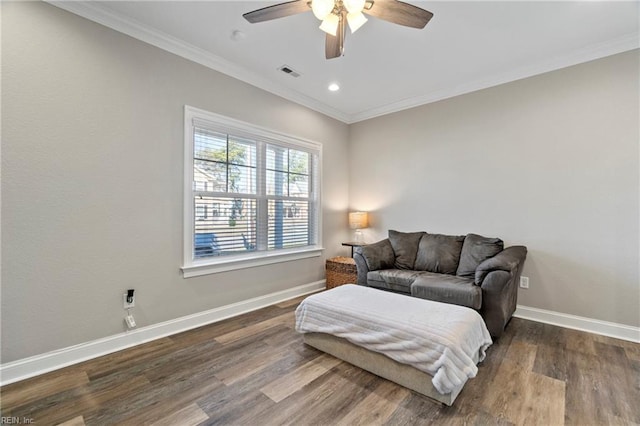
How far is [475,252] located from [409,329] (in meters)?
1.74

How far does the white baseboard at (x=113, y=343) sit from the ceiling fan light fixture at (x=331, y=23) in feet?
9.41

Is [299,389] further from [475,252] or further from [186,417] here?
[475,252]

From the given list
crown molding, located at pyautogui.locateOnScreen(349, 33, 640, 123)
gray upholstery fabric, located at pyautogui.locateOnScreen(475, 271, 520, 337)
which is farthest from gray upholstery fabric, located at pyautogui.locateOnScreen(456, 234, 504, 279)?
crown molding, located at pyautogui.locateOnScreen(349, 33, 640, 123)

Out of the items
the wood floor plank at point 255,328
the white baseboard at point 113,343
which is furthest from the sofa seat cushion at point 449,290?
the white baseboard at point 113,343

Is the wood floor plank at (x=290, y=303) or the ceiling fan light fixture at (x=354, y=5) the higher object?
the ceiling fan light fixture at (x=354, y=5)

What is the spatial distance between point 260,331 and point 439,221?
2716 millimetres

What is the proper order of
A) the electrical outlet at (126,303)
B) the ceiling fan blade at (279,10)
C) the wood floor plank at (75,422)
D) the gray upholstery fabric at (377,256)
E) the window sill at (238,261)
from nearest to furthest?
the wood floor plank at (75,422)
the ceiling fan blade at (279,10)
the electrical outlet at (126,303)
the window sill at (238,261)
the gray upholstery fabric at (377,256)

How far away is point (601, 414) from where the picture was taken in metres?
1.69

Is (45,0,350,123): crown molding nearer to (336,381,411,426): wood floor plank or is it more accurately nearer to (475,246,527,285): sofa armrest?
(475,246,527,285): sofa armrest

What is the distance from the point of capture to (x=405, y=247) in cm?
378

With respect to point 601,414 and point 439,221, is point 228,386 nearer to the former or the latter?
point 601,414

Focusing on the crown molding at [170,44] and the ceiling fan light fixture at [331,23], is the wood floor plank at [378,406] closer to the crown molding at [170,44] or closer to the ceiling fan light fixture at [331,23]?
the ceiling fan light fixture at [331,23]

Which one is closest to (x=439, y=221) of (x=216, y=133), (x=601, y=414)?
(x=601, y=414)

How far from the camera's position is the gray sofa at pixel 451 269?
2.62 meters
